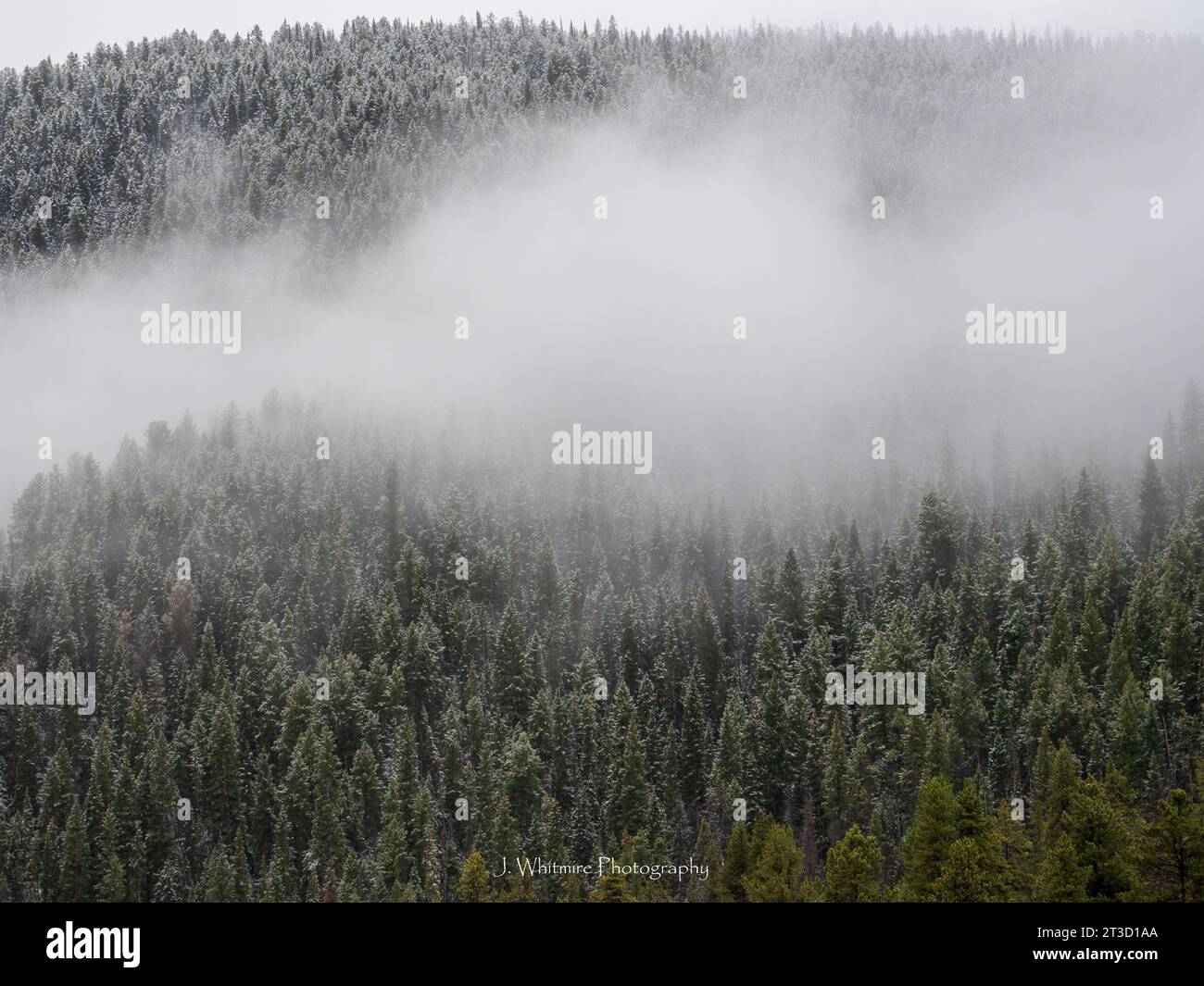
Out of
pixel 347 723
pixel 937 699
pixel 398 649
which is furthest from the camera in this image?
pixel 398 649

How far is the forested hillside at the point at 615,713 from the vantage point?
11288cm

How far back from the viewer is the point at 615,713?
473 ft

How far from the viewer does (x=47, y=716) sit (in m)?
152

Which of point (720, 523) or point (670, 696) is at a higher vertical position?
point (720, 523)

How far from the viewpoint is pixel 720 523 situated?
650ft

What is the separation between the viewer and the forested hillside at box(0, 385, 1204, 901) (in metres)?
113

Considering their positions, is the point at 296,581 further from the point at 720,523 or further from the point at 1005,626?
the point at 1005,626

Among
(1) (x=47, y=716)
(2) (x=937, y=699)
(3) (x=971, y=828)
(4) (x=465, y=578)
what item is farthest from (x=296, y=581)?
(3) (x=971, y=828)

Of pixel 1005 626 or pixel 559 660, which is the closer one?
pixel 1005 626
